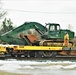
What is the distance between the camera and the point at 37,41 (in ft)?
91.9

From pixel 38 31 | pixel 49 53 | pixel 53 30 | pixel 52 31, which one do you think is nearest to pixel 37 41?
pixel 38 31

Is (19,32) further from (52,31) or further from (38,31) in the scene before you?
(52,31)

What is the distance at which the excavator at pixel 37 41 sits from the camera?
1050 inches

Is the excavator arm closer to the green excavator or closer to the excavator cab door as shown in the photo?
the green excavator

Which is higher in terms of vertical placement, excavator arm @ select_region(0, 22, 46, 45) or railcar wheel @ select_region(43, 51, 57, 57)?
excavator arm @ select_region(0, 22, 46, 45)

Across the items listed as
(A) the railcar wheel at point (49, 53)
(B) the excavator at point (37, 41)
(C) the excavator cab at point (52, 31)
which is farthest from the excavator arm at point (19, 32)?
(A) the railcar wheel at point (49, 53)

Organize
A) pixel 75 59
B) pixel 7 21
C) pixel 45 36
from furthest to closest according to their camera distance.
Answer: pixel 7 21 < pixel 45 36 < pixel 75 59

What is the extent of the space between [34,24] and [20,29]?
122 cm

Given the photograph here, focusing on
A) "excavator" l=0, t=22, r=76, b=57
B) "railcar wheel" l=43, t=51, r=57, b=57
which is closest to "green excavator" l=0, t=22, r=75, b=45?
"excavator" l=0, t=22, r=76, b=57

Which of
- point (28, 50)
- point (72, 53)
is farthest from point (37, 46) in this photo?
point (72, 53)

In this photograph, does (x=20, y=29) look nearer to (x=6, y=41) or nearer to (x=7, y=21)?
(x=6, y=41)

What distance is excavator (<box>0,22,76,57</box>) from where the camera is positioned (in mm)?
26672

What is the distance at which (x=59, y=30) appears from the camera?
2791 cm

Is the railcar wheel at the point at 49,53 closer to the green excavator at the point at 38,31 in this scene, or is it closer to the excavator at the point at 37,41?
the excavator at the point at 37,41
